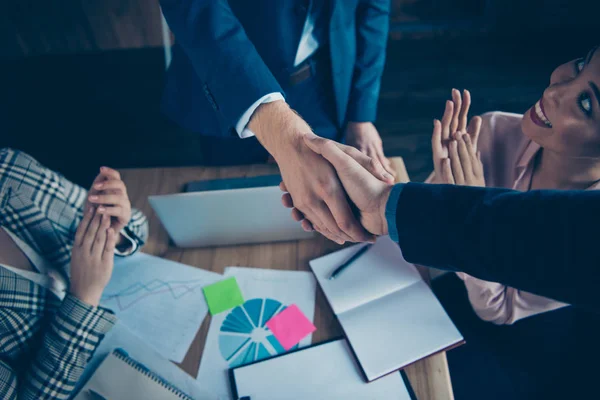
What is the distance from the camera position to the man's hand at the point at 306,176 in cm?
78

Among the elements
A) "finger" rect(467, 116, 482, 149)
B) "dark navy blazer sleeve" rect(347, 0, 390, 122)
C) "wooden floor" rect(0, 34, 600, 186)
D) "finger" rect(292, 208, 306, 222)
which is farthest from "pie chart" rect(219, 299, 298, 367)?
"wooden floor" rect(0, 34, 600, 186)

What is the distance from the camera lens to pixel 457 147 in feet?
3.07

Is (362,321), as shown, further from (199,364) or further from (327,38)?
(327,38)

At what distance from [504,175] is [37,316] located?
4.24 ft

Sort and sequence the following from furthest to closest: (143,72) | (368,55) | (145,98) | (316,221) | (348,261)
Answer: (143,72) → (145,98) → (368,55) → (348,261) → (316,221)

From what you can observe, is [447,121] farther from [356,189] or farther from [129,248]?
[129,248]

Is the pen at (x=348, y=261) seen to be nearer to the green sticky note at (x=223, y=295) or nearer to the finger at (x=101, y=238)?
the green sticky note at (x=223, y=295)

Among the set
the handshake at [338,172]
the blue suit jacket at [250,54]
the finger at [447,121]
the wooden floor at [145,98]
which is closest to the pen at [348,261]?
the handshake at [338,172]

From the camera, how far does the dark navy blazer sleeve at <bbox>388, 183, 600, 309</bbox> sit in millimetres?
466

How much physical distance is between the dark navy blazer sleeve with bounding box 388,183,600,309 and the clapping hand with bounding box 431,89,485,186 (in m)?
0.35

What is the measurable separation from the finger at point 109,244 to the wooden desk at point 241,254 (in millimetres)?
152

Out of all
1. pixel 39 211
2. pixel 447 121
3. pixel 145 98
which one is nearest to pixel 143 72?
pixel 145 98

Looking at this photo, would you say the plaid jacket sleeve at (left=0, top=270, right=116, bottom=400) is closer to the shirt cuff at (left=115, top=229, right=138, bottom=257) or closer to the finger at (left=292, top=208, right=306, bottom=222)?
the shirt cuff at (left=115, top=229, right=138, bottom=257)

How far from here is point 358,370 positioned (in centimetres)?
80
